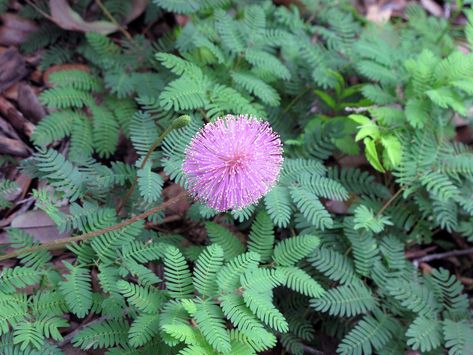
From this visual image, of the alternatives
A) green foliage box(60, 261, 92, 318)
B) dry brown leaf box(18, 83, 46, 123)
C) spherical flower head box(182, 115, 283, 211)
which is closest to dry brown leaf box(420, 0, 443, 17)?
spherical flower head box(182, 115, 283, 211)

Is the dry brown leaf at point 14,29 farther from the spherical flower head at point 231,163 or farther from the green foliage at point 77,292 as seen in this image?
the spherical flower head at point 231,163

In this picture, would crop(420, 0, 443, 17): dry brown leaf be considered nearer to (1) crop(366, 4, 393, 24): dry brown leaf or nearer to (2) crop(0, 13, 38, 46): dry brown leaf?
(1) crop(366, 4, 393, 24): dry brown leaf

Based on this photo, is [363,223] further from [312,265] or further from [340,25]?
[340,25]

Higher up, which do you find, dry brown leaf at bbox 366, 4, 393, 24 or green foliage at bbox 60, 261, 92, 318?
dry brown leaf at bbox 366, 4, 393, 24

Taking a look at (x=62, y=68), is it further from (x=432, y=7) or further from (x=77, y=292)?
(x=432, y=7)

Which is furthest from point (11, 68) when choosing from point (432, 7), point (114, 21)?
point (432, 7)

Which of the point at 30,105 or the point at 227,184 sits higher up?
the point at 227,184

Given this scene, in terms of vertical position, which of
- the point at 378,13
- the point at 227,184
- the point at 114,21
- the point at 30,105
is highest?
the point at 378,13

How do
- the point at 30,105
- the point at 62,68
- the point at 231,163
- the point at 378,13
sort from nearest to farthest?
the point at 231,163 → the point at 30,105 → the point at 62,68 → the point at 378,13

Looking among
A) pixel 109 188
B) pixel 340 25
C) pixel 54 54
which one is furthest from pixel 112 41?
pixel 340 25
